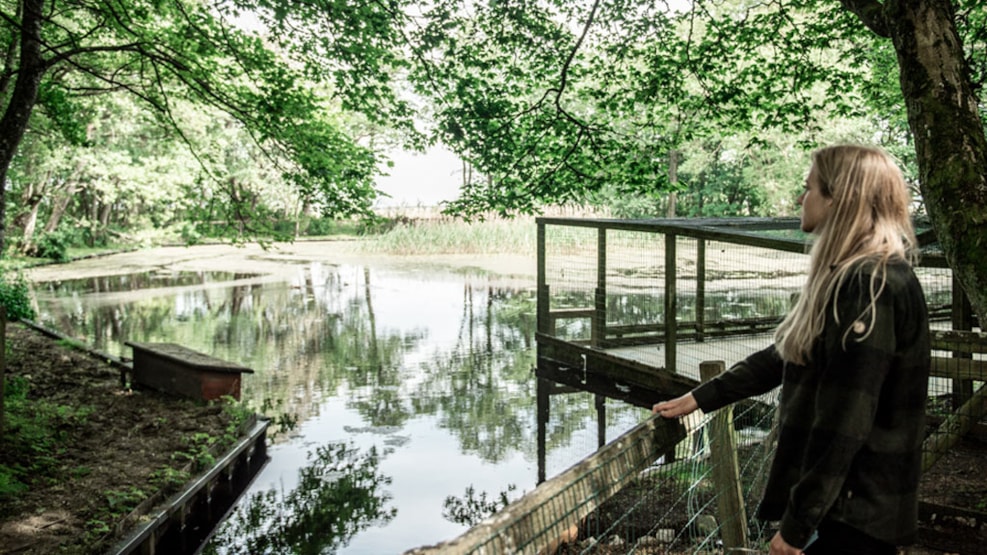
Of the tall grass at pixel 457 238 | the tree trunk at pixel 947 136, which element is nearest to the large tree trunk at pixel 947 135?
the tree trunk at pixel 947 136

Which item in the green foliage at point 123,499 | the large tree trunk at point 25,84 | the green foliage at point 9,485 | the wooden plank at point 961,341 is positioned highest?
the large tree trunk at point 25,84

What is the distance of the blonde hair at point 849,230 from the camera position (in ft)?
5.59

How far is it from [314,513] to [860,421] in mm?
6448

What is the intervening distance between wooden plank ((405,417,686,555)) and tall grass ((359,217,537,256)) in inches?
1036

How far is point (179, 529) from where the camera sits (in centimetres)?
654

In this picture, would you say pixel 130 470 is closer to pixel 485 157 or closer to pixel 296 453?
pixel 296 453

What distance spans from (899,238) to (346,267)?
26869 mm

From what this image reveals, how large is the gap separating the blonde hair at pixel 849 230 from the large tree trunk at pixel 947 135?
2483 mm

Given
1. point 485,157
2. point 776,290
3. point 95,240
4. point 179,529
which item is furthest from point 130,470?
point 95,240

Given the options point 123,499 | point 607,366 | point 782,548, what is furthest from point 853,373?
point 607,366

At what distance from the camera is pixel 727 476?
2.74 metres

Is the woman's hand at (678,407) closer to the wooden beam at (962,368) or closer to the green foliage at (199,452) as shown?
the wooden beam at (962,368)

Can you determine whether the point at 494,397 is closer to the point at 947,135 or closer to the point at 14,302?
the point at 947,135

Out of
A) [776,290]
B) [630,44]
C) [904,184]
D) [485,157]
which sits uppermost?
[630,44]
